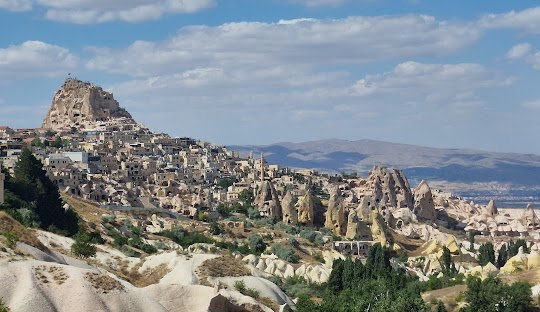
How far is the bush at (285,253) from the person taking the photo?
75.5 metres

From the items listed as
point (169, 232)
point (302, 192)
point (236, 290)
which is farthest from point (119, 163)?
point (236, 290)

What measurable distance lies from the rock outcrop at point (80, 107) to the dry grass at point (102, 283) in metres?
128

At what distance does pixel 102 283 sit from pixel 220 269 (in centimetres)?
Answer: 1281

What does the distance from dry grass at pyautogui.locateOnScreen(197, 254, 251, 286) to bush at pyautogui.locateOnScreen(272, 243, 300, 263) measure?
2763 cm

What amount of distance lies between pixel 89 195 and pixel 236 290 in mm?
54155

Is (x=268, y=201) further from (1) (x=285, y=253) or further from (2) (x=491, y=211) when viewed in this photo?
(2) (x=491, y=211)

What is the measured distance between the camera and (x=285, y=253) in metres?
76.8

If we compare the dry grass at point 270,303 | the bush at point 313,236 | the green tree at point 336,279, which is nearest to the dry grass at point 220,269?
the dry grass at point 270,303

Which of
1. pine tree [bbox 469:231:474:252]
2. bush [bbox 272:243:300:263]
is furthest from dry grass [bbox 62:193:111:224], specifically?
pine tree [bbox 469:231:474:252]

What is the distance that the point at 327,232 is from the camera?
319 ft

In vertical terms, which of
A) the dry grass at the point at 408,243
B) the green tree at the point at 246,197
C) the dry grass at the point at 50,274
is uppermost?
the dry grass at the point at 50,274

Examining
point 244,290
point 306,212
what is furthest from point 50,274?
point 306,212

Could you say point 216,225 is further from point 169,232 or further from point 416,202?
point 416,202

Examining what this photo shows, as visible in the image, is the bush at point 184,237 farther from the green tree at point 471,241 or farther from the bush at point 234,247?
the green tree at point 471,241
